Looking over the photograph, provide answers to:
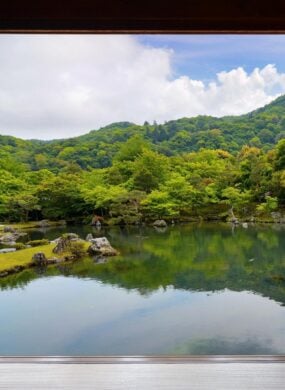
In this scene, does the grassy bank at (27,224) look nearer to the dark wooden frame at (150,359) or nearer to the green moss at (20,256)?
the green moss at (20,256)

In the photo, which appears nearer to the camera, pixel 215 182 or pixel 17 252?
pixel 17 252

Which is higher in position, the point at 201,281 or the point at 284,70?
the point at 284,70

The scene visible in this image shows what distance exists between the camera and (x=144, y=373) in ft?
5.19

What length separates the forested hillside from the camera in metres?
4.01

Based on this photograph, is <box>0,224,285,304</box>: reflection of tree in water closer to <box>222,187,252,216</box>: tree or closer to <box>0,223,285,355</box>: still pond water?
<box>0,223,285,355</box>: still pond water

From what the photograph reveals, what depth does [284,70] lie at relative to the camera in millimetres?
3879

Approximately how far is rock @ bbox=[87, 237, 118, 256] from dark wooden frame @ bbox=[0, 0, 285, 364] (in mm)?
2449

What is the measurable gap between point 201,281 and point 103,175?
1670mm

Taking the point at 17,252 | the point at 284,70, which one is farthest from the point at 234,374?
the point at 284,70

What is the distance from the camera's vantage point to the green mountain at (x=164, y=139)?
13.3 ft

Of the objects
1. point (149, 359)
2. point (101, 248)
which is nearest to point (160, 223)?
point (101, 248)
